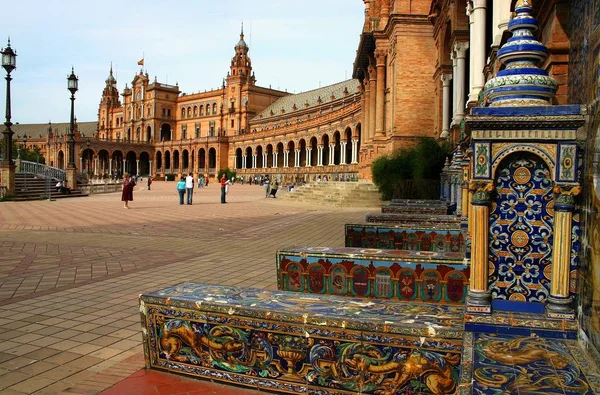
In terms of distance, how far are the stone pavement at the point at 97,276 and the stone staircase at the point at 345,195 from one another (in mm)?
9632

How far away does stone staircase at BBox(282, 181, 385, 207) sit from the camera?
1022 inches

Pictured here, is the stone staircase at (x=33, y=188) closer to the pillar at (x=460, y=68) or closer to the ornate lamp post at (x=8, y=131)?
the ornate lamp post at (x=8, y=131)

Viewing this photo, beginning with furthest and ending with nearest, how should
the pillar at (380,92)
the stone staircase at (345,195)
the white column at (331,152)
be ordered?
the white column at (331,152) < the pillar at (380,92) < the stone staircase at (345,195)

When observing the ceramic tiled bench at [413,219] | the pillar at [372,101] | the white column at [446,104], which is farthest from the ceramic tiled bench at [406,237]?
the pillar at [372,101]

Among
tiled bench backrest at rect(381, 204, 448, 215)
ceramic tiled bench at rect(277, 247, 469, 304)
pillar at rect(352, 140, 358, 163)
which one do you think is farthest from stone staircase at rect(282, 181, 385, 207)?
pillar at rect(352, 140, 358, 163)

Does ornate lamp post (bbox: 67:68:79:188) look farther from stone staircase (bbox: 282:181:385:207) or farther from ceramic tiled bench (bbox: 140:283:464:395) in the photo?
ceramic tiled bench (bbox: 140:283:464:395)

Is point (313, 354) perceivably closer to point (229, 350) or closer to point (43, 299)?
point (229, 350)

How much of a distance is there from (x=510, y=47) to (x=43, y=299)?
19.1ft

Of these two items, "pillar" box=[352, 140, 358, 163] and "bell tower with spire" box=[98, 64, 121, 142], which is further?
"bell tower with spire" box=[98, 64, 121, 142]

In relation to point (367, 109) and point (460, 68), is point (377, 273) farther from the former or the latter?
point (367, 109)

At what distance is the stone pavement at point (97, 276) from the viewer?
3939 mm

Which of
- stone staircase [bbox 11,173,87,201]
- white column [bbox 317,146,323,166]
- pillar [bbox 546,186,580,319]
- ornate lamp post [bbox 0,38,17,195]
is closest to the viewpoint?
pillar [bbox 546,186,580,319]

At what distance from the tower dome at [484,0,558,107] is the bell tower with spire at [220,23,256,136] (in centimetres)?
9984

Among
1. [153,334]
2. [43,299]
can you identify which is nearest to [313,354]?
[153,334]
